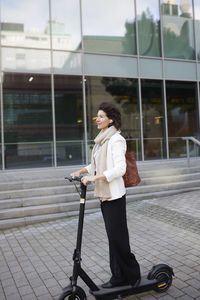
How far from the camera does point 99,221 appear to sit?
5.87 m

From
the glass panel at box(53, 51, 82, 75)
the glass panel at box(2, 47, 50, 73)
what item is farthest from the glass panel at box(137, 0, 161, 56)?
the glass panel at box(2, 47, 50, 73)

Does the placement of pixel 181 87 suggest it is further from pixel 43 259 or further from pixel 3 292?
pixel 3 292

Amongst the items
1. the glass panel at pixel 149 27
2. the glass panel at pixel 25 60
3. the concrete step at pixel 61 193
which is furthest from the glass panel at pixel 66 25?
the concrete step at pixel 61 193

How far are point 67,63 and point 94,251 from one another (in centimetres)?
868

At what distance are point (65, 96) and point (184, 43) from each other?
6.53 m

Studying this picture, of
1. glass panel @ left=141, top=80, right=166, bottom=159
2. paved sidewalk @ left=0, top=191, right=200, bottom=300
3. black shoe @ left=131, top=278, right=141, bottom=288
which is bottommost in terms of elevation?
paved sidewalk @ left=0, top=191, right=200, bottom=300

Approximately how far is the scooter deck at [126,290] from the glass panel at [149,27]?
11174 mm

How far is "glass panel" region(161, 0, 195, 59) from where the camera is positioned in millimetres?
12914

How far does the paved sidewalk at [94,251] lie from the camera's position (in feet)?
10.7

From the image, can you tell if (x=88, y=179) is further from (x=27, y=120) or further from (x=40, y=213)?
(x=27, y=120)

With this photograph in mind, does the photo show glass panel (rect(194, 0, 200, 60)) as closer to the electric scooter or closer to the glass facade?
the glass facade

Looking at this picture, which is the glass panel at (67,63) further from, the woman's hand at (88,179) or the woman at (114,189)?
the woman's hand at (88,179)

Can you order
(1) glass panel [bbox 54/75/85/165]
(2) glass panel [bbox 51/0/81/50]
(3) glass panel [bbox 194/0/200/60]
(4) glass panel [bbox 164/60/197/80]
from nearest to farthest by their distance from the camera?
(1) glass panel [bbox 54/75/85/165] < (2) glass panel [bbox 51/0/81/50] < (4) glass panel [bbox 164/60/197/80] < (3) glass panel [bbox 194/0/200/60]

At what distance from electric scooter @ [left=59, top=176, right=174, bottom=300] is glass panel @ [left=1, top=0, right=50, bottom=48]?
30.9ft
